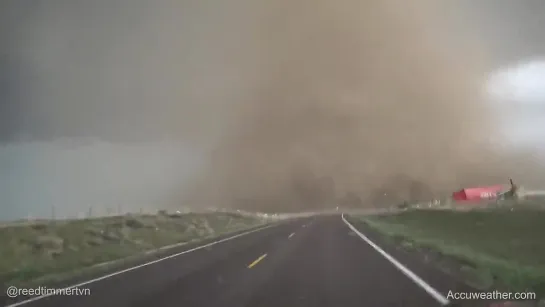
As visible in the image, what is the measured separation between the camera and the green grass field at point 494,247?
33.6 feet

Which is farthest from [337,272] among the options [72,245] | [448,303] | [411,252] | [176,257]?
[72,245]

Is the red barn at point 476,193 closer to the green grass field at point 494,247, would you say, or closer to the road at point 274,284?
the green grass field at point 494,247

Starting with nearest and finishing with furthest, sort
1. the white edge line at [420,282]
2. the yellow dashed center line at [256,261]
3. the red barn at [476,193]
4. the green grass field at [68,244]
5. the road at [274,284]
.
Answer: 1. the white edge line at [420,282]
2. the road at [274,284]
3. the yellow dashed center line at [256,261]
4. the green grass field at [68,244]
5. the red barn at [476,193]

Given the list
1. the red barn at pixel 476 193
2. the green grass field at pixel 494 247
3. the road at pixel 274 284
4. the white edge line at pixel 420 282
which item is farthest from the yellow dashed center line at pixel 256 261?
the red barn at pixel 476 193

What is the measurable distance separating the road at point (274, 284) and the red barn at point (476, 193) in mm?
46956

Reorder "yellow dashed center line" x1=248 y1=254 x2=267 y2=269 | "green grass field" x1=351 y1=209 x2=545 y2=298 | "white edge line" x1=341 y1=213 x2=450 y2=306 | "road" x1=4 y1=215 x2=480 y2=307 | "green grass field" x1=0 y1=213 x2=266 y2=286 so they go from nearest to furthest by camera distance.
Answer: "white edge line" x1=341 y1=213 x2=450 y2=306, "road" x1=4 y1=215 x2=480 y2=307, "green grass field" x1=351 y1=209 x2=545 y2=298, "yellow dashed center line" x1=248 y1=254 x2=267 y2=269, "green grass field" x1=0 y1=213 x2=266 y2=286

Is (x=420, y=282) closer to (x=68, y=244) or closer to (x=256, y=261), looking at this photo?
(x=256, y=261)

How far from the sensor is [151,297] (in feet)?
31.8

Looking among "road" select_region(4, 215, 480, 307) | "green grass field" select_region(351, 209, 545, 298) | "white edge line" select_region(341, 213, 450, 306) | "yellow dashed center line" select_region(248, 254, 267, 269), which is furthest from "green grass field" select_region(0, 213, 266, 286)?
"green grass field" select_region(351, 209, 545, 298)

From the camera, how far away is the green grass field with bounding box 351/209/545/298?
1023 cm

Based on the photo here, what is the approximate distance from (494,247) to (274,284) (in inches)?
371

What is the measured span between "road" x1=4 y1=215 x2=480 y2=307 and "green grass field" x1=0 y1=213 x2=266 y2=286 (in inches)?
127

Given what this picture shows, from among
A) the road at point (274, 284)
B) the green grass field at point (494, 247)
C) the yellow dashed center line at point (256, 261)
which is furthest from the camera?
the yellow dashed center line at point (256, 261)

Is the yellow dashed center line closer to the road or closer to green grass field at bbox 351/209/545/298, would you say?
the road
